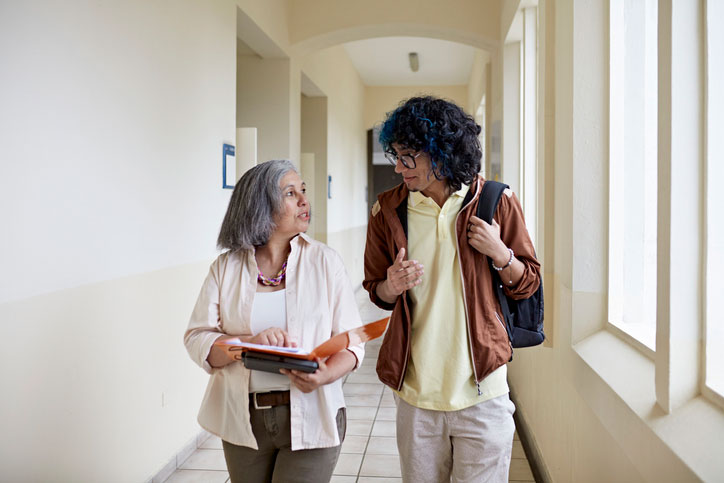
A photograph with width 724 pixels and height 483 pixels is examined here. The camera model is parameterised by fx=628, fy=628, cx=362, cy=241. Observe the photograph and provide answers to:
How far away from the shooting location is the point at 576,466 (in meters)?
2.46

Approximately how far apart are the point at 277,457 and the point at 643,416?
39.8 inches

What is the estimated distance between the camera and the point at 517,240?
1.78m

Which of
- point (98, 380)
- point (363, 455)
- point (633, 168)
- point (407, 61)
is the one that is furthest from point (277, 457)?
point (407, 61)

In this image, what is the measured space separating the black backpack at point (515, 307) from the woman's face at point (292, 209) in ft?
1.77

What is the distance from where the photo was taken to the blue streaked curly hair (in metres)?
1.74

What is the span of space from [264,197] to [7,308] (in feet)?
3.25

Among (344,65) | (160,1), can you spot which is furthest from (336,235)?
(160,1)

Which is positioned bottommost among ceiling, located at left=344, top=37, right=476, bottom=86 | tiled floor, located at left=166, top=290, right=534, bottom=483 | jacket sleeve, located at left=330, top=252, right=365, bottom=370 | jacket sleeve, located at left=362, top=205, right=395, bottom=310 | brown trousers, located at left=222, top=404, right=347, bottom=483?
tiled floor, located at left=166, top=290, right=534, bottom=483

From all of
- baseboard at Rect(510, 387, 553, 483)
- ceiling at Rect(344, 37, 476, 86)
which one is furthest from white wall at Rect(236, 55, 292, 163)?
ceiling at Rect(344, 37, 476, 86)

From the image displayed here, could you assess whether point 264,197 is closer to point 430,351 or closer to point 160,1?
point 430,351

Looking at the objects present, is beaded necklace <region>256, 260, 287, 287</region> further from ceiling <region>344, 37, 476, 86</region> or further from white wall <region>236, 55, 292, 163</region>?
ceiling <region>344, 37, 476, 86</region>

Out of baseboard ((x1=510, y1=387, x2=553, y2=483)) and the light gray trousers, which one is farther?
baseboard ((x1=510, y1=387, x2=553, y2=483))

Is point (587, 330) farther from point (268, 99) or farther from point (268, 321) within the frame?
point (268, 99)

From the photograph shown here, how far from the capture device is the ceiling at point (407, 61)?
9508 millimetres
